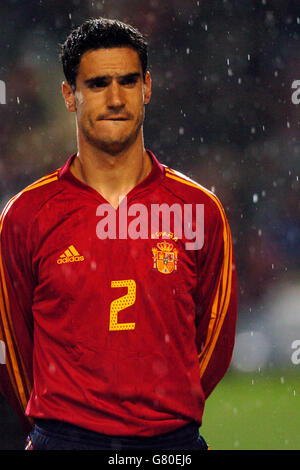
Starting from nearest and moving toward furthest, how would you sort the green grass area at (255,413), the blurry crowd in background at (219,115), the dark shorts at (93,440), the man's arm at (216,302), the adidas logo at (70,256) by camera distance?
the dark shorts at (93,440)
the adidas logo at (70,256)
the man's arm at (216,302)
the green grass area at (255,413)
the blurry crowd in background at (219,115)

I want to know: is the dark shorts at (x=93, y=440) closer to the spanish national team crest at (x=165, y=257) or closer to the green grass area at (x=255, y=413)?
the spanish national team crest at (x=165, y=257)

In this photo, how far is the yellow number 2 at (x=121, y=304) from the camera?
7.98ft

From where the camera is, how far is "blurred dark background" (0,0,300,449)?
8.43m

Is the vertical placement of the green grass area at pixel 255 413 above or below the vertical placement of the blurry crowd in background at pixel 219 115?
below

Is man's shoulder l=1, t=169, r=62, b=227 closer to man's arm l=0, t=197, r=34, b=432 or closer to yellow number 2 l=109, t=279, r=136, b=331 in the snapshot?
man's arm l=0, t=197, r=34, b=432

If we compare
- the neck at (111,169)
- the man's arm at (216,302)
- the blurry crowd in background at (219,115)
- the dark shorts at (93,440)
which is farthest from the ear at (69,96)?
the blurry crowd in background at (219,115)

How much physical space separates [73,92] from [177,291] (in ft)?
2.46

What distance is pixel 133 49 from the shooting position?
2.59 meters

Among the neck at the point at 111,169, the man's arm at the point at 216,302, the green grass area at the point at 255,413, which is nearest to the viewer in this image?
the neck at the point at 111,169

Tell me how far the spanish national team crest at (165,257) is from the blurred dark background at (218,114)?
5501 mm

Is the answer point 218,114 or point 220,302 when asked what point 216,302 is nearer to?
point 220,302

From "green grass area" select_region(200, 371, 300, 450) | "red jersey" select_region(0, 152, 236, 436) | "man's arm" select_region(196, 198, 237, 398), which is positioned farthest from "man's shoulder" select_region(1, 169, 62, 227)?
"green grass area" select_region(200, 371, 300, 450)

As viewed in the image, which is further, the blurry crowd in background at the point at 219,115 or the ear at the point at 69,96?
the blurry crowd in background at the point at 219,115

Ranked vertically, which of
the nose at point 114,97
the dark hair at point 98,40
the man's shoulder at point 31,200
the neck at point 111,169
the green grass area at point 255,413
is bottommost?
the green grass area at point 255,413
